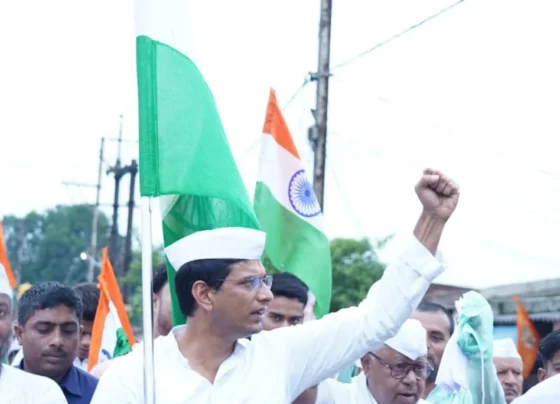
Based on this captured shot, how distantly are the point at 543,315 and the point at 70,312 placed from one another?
12.3 m

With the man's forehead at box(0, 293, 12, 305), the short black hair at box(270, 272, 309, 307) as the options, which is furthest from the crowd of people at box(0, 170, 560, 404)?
the short black hair at box(270, 272, 309, 307)

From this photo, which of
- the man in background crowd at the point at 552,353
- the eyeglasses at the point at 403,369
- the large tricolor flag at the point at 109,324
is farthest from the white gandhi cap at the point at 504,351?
the large tricolor flag at the point at 109,324

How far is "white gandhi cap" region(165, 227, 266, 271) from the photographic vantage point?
3736 mm

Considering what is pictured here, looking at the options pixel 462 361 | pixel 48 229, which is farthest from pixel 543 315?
pixel 48 229

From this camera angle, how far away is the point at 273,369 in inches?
145

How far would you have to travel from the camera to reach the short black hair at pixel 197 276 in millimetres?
3717

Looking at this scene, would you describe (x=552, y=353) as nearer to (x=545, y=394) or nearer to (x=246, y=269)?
(x=545, y=394)

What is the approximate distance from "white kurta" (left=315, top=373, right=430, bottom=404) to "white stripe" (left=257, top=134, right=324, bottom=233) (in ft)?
5.66

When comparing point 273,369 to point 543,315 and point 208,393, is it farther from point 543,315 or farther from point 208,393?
point 543,315

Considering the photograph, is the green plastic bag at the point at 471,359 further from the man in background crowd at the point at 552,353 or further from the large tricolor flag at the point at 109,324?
the large tricolor flag at the point at 109,324

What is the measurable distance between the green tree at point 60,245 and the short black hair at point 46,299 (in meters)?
60.4

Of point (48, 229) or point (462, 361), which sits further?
point (48, 229)

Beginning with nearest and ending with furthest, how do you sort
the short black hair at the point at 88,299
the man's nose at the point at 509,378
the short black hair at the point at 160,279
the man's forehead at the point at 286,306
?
the man's forehead at the point at 286,306 < the short black hair at the point at 160,279 < the man's nose at the point at 509,378 < the short black hair at the point at 88,299

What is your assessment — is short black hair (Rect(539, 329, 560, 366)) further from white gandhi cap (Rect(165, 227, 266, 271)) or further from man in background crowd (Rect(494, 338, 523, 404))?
white gandhi cap (Rect(165, 227, 266, 271))
